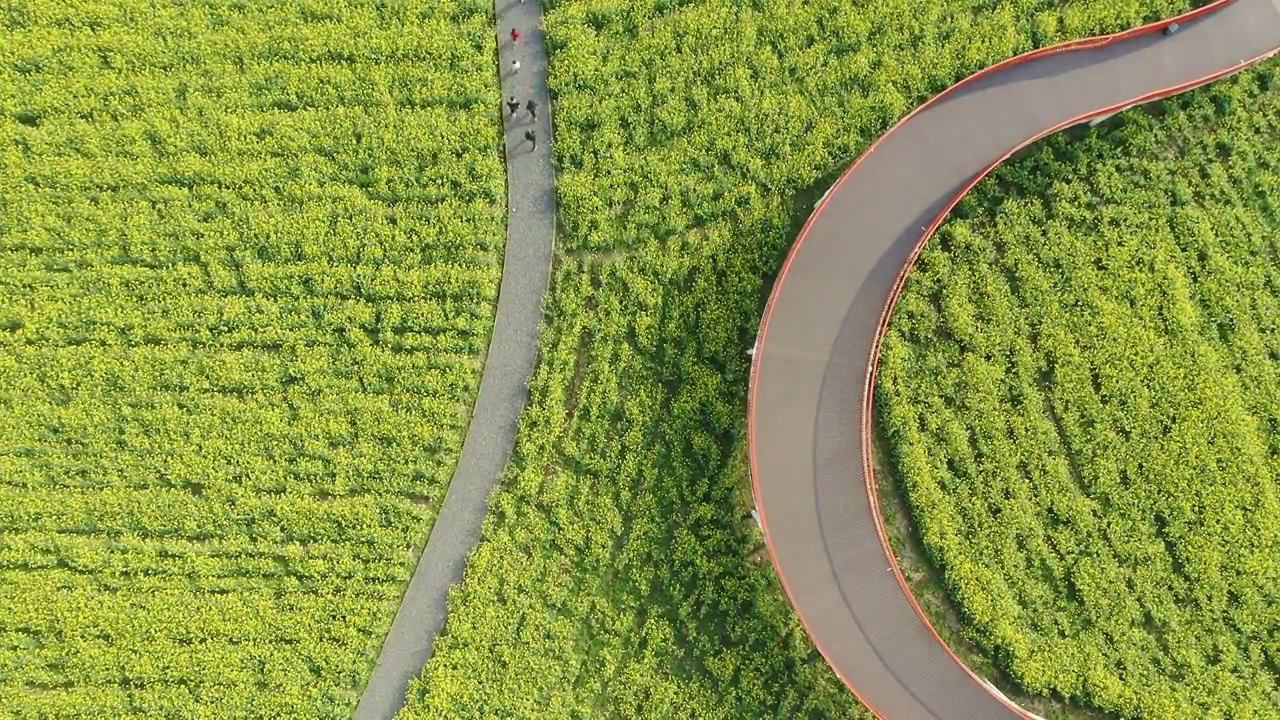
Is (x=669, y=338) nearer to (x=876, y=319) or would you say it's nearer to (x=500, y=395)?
(x=500, y=395)

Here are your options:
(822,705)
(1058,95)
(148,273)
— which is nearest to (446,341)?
(148,273)

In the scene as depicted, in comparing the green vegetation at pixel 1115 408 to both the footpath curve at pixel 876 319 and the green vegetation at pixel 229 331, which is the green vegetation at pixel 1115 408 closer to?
the footpath curve at pixel 876 319

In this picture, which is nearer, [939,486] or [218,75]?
[939,486]

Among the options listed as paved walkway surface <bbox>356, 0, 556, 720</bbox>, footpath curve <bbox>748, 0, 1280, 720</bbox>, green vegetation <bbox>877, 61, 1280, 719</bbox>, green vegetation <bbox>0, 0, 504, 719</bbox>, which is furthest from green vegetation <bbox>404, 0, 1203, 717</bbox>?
green vegetation <bbox>877, 61, 1280, 719</bbox>

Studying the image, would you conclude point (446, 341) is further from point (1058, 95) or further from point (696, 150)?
point (1058, 95)

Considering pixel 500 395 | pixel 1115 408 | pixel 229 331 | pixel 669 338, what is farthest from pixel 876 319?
pixel 229 331

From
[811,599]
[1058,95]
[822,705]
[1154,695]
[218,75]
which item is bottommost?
[822,705]

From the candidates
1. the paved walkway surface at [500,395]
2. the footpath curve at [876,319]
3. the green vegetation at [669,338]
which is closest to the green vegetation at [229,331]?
the paved walkway surface at [500,395]
